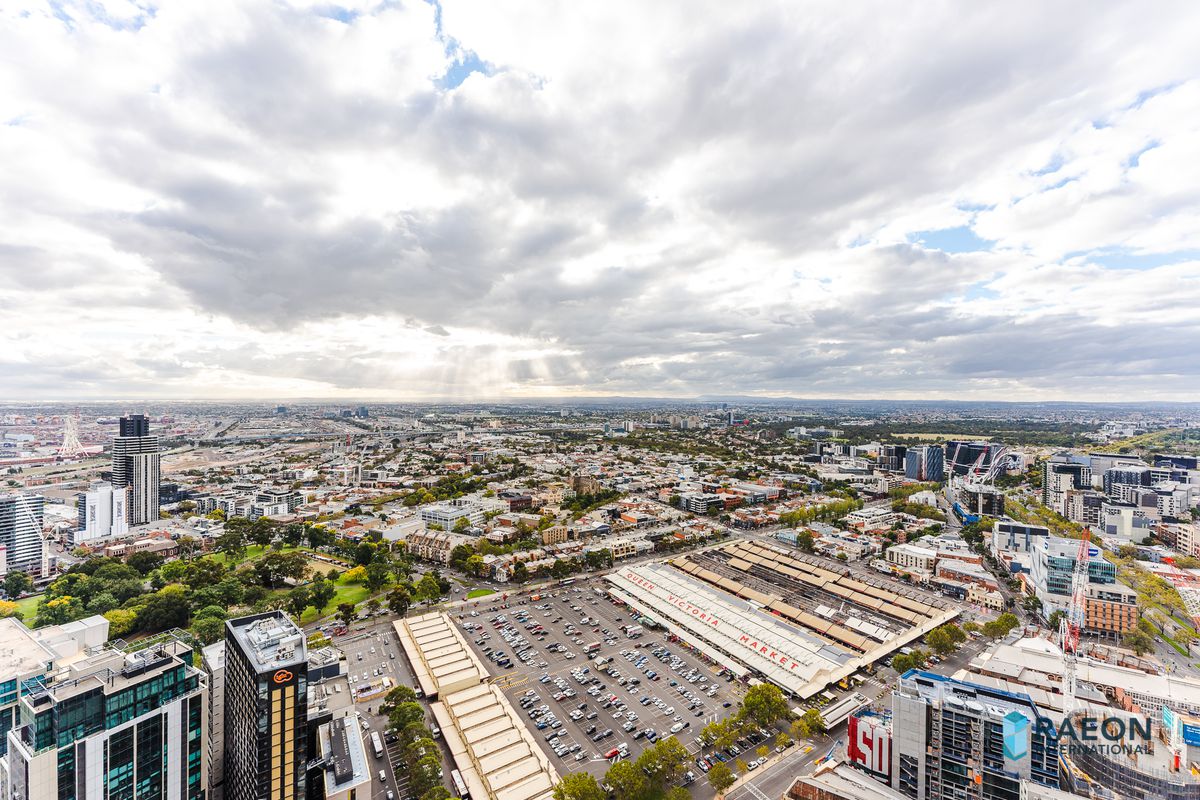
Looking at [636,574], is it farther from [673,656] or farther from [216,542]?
[216,542]

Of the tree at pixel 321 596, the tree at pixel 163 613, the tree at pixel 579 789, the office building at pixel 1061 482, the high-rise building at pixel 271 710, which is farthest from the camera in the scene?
the office building at pixel 1061 482

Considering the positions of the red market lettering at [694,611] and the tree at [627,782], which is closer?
the tree at [627,782]

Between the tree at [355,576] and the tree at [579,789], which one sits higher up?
the tree at [579,789]

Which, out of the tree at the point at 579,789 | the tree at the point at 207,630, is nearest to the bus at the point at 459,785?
the tree at the point at 579,789

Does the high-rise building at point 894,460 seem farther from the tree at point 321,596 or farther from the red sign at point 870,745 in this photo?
the tree at point 321,596

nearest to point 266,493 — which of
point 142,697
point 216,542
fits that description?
point 216,542

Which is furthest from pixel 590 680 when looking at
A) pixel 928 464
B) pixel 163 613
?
pixel 928 464
